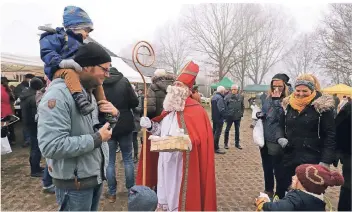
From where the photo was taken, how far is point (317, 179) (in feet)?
7.57

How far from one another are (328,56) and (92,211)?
86.6ft

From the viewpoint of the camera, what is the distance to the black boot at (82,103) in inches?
74.8

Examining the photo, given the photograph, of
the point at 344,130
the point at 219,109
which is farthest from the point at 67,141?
the point at 219,109

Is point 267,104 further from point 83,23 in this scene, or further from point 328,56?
point 328,56

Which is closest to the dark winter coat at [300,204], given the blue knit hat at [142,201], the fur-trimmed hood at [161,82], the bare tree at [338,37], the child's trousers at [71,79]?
the blue knit hat at [142,201]

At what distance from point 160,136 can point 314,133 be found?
6.11 feet

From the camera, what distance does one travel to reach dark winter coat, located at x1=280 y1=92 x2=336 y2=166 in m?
3.12

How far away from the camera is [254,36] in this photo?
38031 millimetres

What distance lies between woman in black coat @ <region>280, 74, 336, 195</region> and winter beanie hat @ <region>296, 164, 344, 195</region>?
0.84m

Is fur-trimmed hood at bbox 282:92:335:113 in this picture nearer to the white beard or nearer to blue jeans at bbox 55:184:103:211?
the white beard

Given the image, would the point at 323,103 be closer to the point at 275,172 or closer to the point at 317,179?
the point at 317,179

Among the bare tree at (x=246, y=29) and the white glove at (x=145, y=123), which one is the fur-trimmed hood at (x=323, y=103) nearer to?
the white glove at (x=145, y=123)

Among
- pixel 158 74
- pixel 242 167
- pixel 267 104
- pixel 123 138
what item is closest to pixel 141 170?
pixel 123 138

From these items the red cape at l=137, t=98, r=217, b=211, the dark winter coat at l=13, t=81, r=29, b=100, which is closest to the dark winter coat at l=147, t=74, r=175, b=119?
the red cape at l=137, t=98, r=217, b=211
